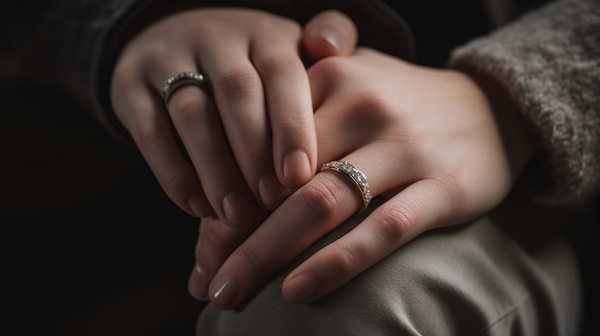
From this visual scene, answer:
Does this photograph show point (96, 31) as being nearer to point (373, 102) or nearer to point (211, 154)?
point (211, 154)

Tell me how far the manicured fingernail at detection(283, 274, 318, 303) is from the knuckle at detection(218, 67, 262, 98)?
8.7 inches

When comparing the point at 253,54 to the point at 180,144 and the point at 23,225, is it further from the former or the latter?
the point at 23,225

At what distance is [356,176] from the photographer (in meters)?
0.39

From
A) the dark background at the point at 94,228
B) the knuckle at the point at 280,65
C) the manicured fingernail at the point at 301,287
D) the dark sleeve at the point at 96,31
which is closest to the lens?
the manicured fingernail at the point at 301,287

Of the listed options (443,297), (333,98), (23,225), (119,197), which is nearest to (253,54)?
(333,98)

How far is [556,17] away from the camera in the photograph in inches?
22.1

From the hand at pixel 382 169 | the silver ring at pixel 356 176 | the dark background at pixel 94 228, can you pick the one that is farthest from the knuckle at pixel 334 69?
the dark background at pixel 94 228

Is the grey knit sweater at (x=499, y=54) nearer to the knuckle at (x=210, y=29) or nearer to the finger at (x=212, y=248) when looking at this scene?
the knuckle at (x=210, y=29)

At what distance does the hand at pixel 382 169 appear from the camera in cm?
37

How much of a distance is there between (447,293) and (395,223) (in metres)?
0.11

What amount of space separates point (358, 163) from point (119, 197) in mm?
651

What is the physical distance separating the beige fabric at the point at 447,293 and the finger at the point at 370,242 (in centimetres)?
2

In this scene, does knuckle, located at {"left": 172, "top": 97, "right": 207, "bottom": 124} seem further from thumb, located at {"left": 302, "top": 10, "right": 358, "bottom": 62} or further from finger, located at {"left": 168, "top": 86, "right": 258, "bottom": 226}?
thumb, located at {"left": 302, "top": 10, "right": 358, "bottom": 62}

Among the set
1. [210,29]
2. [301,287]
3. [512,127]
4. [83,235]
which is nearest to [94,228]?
[83,235]
